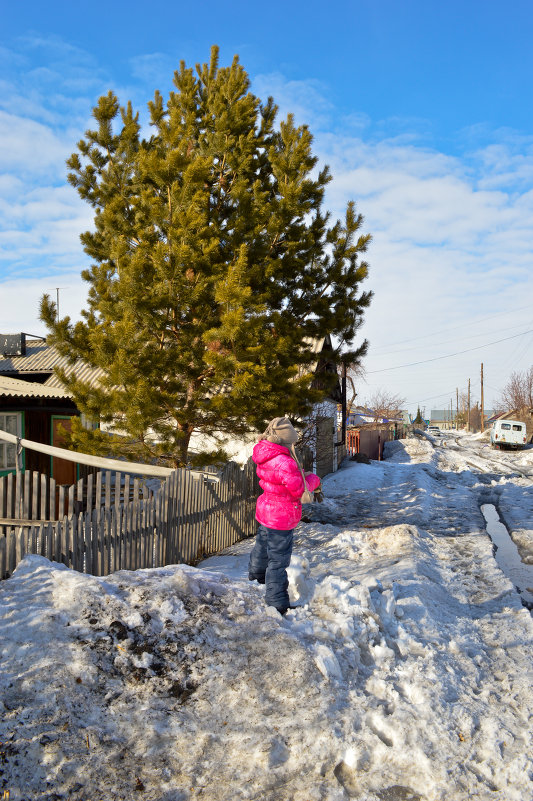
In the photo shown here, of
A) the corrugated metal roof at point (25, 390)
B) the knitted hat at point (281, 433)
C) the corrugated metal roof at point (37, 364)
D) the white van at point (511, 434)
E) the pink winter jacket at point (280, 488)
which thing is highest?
the corrugated metal roof at point (37, 364)

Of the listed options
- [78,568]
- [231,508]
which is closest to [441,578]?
[231,508]

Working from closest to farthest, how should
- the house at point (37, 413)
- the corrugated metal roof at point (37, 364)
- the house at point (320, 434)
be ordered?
the house at point (320, 434) < the house at point (37, 413) < the corrugated metal roof at point (37, 364)

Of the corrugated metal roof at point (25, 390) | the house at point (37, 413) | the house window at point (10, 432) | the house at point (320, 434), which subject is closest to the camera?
the house at point (320, 434)

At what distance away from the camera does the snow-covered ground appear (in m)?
3.02

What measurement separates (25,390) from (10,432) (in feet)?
8.14

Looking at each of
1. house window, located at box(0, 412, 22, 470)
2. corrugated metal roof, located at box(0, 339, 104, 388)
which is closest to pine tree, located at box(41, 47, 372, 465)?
house window, located at box(0, 412, 22, 470)

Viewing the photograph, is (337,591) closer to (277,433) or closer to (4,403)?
(277,433)

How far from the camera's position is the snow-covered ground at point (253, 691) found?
3.02m

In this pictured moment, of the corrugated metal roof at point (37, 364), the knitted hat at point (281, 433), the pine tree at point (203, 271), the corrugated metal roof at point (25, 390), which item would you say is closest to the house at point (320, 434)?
the pine tree at point (203, 271)

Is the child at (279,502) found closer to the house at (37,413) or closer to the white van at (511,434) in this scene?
the house at (37,413)

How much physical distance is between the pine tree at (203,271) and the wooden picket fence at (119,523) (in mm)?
1097

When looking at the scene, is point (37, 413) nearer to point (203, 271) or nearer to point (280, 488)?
point (203, 271)

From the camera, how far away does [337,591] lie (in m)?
5.26

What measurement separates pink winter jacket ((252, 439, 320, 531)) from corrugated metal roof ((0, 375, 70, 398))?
291 inches
